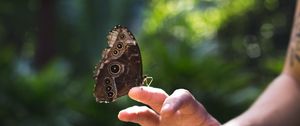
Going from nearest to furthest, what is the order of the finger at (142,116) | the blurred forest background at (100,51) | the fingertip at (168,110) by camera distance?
the fingertip at (168,110) → the finger at (142,116) → the blurred forest background at (100,51)

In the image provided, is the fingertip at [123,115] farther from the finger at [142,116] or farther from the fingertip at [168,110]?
the fingertip at [168,110]

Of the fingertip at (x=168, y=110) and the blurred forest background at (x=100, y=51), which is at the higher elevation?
the fingertip at (x=168, y=110)

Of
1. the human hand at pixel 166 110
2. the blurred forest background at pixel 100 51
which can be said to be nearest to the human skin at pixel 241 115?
the human hand at pixel 166 110

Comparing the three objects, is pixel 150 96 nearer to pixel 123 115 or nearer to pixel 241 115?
pixel 123 115

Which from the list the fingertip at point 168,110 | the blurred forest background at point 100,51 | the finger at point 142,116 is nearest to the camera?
the fingertip at point 168,110

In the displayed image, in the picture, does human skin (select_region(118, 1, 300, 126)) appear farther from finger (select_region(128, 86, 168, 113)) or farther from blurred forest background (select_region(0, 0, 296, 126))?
blurred forest background (select_region(0, 0, 296, 126))

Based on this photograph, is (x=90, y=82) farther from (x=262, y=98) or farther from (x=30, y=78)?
(x=262, y=98)

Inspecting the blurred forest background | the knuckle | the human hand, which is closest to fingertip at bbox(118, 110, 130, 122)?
the human hand
